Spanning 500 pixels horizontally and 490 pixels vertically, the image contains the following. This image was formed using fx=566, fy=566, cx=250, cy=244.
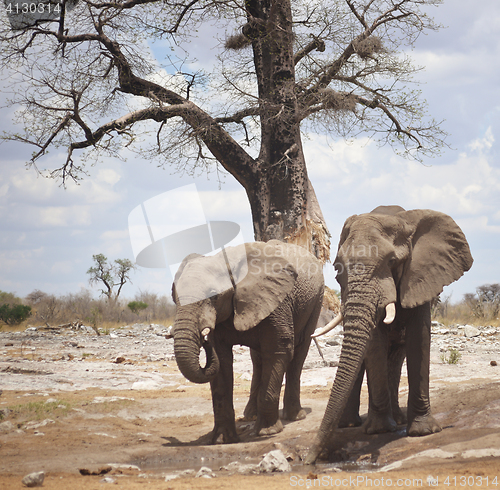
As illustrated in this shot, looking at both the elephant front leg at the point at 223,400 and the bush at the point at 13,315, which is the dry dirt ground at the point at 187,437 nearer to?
the elephant front leg at the point at 223,400

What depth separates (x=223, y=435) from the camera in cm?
638

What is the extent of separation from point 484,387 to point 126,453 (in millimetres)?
4104

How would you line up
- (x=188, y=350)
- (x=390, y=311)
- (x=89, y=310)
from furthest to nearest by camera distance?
(x=89, y=310), (x=188, y=350), (x=390, y=311)

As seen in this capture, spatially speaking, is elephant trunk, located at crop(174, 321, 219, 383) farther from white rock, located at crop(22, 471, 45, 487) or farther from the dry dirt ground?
white rock, located at crop(22, 471, 45, 487)

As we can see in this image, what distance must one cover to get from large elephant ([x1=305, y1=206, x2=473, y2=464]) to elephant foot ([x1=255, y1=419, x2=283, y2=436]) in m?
1.16

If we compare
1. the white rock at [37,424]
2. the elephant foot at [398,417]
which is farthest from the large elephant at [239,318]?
the white rock at [37,424]

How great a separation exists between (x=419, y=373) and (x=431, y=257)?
46.0 inches

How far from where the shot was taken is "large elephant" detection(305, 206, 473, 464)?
5.14 meters

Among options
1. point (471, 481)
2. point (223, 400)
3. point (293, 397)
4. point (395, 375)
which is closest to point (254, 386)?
point (293, 397)

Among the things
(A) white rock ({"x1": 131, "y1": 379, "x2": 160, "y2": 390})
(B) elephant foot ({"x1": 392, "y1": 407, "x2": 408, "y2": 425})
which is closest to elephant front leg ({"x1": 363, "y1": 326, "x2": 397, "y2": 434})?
(B) elephant foot ({"x1": 392, "y1": 407, "x2": 408, "y2": 425})

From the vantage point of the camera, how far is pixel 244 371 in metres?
11.7

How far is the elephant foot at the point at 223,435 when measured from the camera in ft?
20.8

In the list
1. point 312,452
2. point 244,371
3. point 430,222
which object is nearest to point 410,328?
point 430,222

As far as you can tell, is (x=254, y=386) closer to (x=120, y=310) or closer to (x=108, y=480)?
(x=108, y=480)
